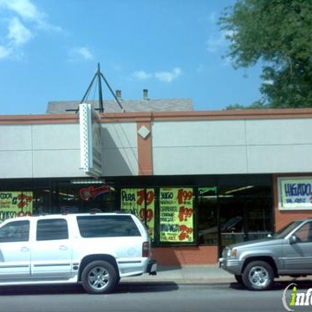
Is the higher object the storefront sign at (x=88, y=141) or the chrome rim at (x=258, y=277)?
the storefront sign at (x=88, y=141)

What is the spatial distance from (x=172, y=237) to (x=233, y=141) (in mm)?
3666

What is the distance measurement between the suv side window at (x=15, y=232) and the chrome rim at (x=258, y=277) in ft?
16.8

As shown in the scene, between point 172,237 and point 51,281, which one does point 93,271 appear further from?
point 172,237

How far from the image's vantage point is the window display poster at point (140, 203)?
18.2m

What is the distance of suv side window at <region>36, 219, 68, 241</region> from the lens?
41.5 feet

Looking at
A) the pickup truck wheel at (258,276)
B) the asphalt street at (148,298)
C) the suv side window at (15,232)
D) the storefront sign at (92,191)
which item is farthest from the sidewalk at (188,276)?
the suv side window at (15,232)

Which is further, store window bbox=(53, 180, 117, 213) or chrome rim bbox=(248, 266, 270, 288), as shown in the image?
store window bbox=(53, 180, 117, 213)

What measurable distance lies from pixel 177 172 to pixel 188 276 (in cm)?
371

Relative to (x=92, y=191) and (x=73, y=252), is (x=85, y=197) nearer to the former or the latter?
(x=92, y=191)

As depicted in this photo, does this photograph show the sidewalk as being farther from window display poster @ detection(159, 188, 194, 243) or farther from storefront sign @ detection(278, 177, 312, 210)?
storefront sign @ detection(278, 177, 312, 210)

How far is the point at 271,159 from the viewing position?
17.9 meters

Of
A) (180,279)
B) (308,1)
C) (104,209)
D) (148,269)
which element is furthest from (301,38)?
(148,269)

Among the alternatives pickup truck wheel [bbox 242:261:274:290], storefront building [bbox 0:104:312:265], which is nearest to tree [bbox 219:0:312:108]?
storefront building [bbox 0:104:312:265]

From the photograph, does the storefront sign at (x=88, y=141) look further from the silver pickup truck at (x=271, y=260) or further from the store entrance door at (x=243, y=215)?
the silver pickup truck at (x=271, y=260)
